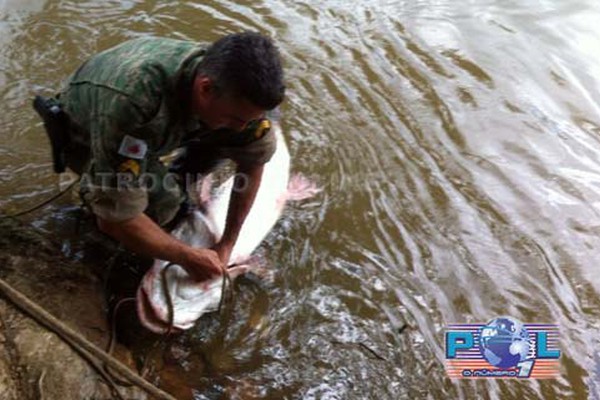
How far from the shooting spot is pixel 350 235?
3.50 m

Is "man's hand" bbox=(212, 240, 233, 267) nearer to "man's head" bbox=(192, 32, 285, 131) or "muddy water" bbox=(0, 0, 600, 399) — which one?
"muddy water" bbox=(0, 0, 600, 399)

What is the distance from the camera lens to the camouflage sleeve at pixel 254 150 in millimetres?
2785

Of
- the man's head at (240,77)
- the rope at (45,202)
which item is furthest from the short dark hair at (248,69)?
the rope at (45,202)

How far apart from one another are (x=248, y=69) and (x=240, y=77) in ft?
0.12

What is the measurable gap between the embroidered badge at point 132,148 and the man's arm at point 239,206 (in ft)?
2.37

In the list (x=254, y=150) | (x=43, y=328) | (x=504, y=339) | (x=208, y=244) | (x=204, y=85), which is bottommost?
(x=504, y=339)

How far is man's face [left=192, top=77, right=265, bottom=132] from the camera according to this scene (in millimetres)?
2076

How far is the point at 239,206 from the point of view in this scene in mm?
2908

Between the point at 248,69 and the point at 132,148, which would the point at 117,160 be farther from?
the point at 248,69

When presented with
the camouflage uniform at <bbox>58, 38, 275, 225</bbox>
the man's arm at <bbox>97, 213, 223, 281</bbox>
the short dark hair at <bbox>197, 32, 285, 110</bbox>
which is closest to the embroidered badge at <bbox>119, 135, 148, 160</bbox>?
the camouflage uniform at <bbox>58, 38, 275, 225</bbox>

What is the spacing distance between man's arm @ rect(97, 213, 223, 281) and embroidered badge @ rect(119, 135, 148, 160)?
0.25 metres

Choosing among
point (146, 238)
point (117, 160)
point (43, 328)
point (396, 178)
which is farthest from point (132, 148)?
point (396, 178)

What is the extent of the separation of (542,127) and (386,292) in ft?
7.05

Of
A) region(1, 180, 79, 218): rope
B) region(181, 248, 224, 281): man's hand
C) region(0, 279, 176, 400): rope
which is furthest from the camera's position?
region(1, 180, 79, 218): rope
